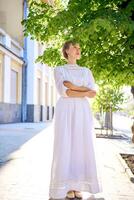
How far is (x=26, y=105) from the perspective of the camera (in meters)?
35.2

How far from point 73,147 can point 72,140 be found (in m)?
0.08

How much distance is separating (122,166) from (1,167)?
7.83ft

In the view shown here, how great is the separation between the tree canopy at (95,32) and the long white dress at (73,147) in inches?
64.1

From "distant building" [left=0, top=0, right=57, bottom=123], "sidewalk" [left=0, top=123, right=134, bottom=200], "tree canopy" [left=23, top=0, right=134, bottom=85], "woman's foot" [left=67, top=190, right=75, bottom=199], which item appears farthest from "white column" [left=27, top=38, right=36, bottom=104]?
"woman's foot" [left=67, top=190, right=75, bottom=199]

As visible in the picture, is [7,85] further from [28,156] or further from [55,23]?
[55,23]

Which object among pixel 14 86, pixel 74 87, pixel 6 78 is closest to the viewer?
pixel 74 87

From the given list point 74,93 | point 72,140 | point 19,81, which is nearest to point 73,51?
point 74,93

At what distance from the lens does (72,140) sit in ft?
17.3

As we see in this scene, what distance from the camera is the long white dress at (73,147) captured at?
206 inches

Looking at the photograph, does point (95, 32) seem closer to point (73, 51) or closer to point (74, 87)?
point (73, 51)

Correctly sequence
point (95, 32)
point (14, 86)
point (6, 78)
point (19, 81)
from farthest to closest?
point (19, 81)
point (14, 86)
point (6, 78)
point (95, 32)

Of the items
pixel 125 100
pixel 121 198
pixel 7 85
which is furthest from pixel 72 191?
pixel 7 85

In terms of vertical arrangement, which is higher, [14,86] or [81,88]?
[14,86]

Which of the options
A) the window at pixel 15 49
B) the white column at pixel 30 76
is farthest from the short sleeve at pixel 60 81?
the white column at pixel 30 76
